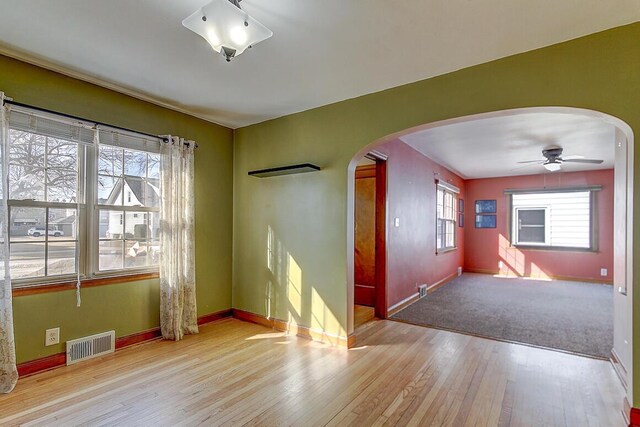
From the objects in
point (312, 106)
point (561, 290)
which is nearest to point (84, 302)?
point (312, 106)

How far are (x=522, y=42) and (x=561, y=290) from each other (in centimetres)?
567

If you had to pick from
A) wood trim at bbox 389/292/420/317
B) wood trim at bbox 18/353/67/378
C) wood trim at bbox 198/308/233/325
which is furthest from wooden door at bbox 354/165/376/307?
wood trim at bbox 18/353/67/378

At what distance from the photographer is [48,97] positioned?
267cm

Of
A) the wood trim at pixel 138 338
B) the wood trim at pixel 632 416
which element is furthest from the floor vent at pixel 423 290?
the wood trim at pixel 138 338

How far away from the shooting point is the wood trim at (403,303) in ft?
14.4

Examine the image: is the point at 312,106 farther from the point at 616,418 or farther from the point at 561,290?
the point at 561,290

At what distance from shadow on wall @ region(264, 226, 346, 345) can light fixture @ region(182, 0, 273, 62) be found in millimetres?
2419

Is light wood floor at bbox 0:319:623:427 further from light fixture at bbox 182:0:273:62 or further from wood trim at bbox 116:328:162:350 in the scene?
light fixture at bbox 182:0:273:62

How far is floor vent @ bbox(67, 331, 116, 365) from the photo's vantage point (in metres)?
2.78

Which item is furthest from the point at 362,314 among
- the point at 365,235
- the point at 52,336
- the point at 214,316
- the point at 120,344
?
the point at 52,336

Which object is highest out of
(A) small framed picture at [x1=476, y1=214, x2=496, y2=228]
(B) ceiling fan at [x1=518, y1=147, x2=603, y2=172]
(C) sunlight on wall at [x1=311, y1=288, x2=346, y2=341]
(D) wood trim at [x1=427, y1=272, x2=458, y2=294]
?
(B) ceiling fan at [x1=518, y1=147, x2=603, y2=172]

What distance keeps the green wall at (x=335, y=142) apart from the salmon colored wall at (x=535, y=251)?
20.3 ft

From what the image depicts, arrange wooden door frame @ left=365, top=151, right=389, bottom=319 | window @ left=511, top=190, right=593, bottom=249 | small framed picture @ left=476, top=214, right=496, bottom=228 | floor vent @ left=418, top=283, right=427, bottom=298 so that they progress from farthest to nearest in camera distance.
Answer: small framed picture @ left=476, top=214, right=496, bottom=228 → window @ left=511, top=190, right=593, bottom=249 → floor vent @ left=418, top=283, right=427, bottom=298 → wooden door frame @ left=365, top=151, right=389, bottom=319

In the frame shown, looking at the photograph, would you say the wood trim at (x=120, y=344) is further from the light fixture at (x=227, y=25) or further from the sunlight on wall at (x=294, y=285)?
the light fixture at (x=227, y=25)
